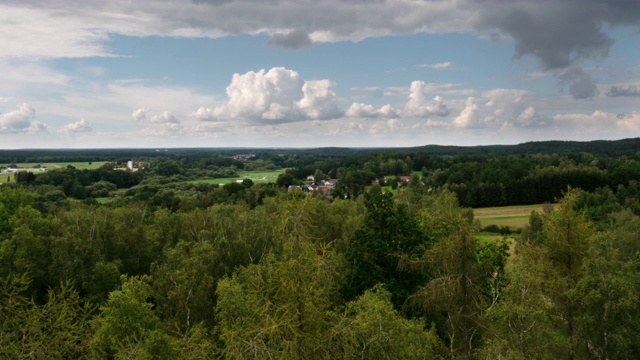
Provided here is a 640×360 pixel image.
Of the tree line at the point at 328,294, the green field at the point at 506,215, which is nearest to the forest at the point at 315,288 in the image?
the tree line at the point at 328,294

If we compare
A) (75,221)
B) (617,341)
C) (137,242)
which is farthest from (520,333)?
(75,221)

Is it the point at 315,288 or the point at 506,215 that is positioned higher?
the point at 315,288

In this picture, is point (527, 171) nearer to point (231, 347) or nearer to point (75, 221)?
point (75, 221)

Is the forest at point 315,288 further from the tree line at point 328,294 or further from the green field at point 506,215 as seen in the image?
the green field at point 506,215

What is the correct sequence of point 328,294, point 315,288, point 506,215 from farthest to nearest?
point 506,215 → point 328,294 → point 315,288

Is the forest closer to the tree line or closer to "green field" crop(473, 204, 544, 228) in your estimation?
the tree line

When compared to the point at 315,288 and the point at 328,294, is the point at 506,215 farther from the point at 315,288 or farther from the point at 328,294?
the point at 315,288

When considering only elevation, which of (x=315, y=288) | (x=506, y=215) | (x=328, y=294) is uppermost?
(x=315, y=288)

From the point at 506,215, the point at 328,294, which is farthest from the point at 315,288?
the point at 506,215

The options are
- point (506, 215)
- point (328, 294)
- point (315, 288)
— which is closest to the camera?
point (315, 288)

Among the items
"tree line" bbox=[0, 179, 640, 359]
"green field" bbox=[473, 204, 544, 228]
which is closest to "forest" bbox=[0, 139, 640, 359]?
"tree line" bbox=[0, 179, 640, 359]
